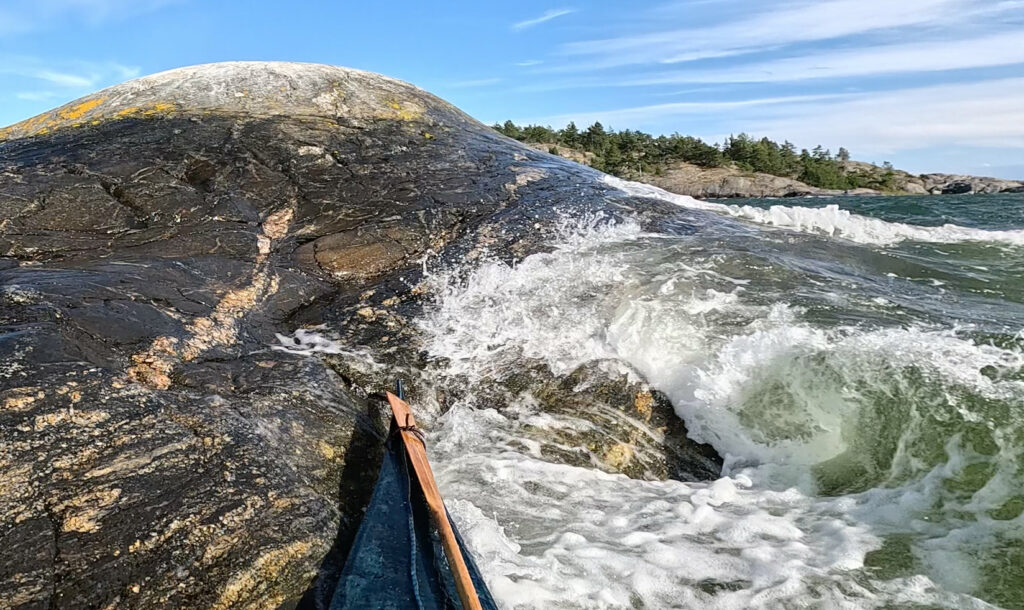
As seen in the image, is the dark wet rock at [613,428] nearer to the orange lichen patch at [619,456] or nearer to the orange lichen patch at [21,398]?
the orange lichen patch at [619,456]

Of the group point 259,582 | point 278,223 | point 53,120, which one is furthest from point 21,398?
point 53,120

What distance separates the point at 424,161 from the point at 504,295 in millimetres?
3357

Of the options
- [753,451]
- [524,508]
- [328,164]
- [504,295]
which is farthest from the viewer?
[328,164]

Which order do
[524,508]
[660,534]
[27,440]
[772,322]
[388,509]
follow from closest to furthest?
[27,440] < [388,509] < [660,534] < [524,508] < [772,322]

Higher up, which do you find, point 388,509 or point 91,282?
point 91,282

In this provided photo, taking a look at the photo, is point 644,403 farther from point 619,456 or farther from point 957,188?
point 957,188

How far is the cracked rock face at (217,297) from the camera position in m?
2.64

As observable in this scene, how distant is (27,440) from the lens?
2.83 metres

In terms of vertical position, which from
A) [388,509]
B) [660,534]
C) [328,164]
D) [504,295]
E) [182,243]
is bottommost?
[660,534]

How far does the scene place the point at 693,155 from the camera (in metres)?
53.8

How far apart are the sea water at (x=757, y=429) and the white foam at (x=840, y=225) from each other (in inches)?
77.3

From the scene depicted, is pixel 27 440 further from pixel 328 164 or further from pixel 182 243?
pixel 328 164

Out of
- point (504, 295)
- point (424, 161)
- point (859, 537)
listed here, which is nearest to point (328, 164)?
point (424, 161)

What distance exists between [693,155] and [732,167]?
375 cm
